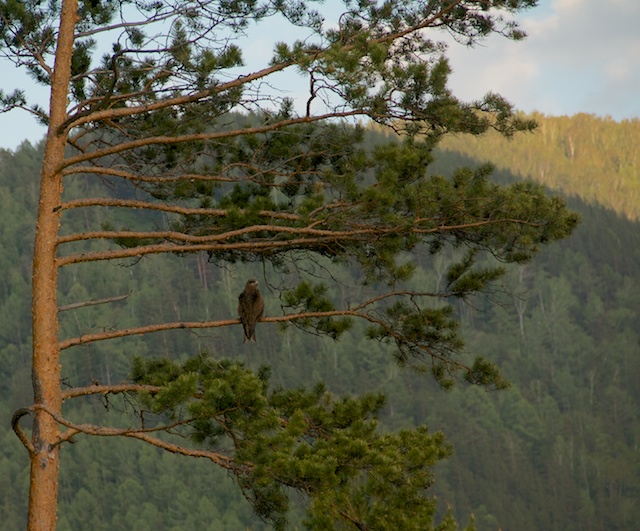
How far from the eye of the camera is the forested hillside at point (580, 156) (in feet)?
526

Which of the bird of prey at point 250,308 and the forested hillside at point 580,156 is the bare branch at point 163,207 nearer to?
the bird of prey at point 250,308

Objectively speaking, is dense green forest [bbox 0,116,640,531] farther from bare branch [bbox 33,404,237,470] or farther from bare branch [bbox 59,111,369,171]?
bare branch [bbox 33,404,237,470]

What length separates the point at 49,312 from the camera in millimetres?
9078

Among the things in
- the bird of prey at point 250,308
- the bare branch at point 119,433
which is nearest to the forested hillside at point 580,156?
the bird of prey at point 250,308

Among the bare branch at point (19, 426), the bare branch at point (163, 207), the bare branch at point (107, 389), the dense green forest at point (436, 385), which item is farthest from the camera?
the dense green forest at point (436, 385)

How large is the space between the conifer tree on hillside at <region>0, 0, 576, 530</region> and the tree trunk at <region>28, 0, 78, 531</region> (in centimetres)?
2

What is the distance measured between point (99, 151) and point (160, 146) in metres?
1.09

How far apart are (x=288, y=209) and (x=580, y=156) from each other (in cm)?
17270

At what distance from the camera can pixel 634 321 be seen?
135 metres

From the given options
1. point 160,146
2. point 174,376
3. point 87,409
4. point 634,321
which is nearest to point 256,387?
point 174,376

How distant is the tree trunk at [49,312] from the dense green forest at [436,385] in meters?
74.7

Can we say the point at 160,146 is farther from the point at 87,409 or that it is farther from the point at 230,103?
the point at 87,409

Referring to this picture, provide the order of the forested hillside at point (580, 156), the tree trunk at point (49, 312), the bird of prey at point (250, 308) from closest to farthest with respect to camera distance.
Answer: the tree trunk at point (49, 312) < the bird of prey at point (250, 308) < the forested hillside at point (580, 156)

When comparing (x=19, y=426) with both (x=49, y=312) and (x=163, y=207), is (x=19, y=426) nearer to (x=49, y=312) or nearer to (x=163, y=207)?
(x=49, y=312)
